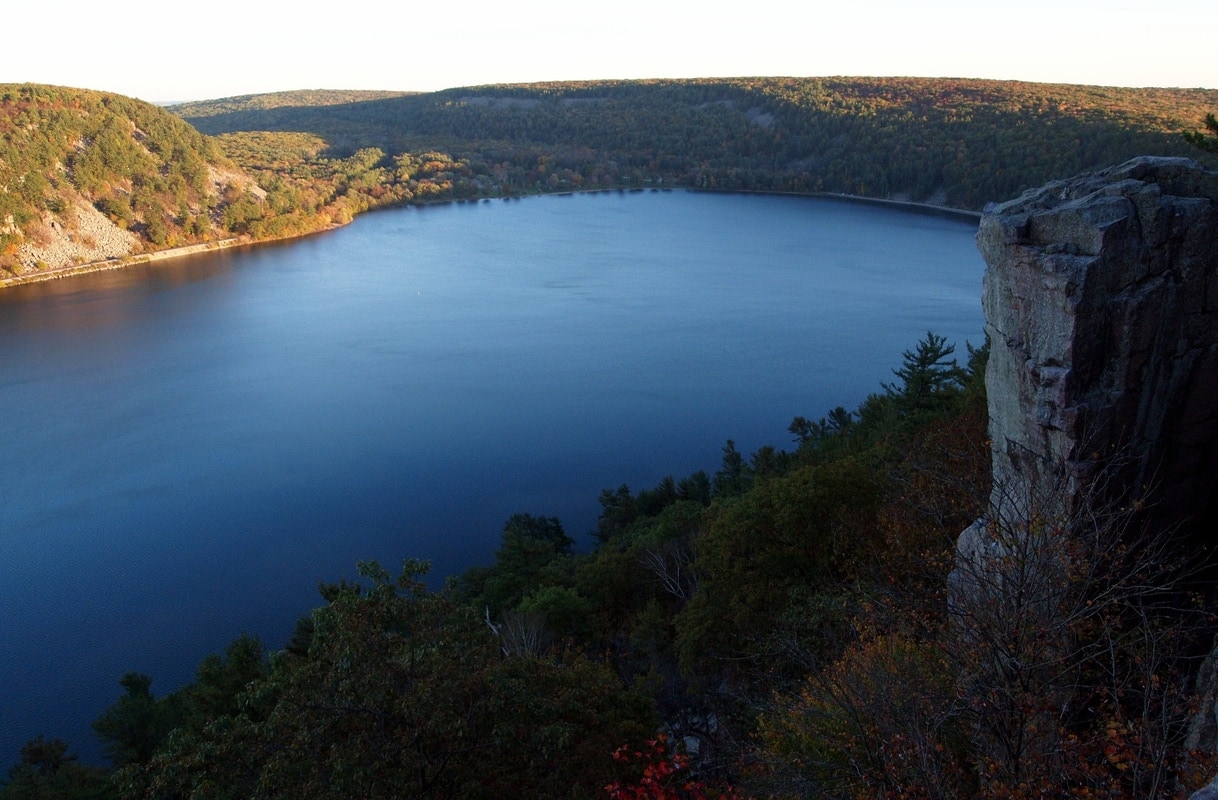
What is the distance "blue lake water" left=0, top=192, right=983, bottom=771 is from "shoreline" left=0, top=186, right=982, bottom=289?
8.29 ft

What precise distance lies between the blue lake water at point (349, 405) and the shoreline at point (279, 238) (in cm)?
253

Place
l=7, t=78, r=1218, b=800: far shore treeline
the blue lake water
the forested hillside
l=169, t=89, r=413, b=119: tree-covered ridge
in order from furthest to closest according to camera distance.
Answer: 1. l=169, t=89, r=413, b=119: tree-covered ridge
2. the blue lake water
3. l=7, t=78, r=1218, b=800: far shore treeline
4. the forested hillside

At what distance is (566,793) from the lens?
6.02 m

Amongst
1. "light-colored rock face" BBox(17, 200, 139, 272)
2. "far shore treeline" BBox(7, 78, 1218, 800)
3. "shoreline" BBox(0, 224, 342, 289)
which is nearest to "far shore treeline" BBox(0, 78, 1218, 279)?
"light-colored rock face" BBox(17, 200, 139, 272)

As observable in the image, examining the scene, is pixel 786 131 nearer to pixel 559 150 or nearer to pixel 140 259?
pixel 559 150

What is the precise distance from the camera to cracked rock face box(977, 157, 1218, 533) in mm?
5934

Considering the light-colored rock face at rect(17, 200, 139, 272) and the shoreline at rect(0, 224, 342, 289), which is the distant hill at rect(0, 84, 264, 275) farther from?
the shoreline at rect(0, 224, 342, 289)

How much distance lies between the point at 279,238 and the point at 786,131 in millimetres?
56260

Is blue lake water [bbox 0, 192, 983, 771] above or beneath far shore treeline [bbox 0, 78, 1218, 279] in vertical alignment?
beneath

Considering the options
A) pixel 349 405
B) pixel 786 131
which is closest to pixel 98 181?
pixel 349 405

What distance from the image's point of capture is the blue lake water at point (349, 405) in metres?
17.4

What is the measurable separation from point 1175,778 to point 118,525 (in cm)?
2174

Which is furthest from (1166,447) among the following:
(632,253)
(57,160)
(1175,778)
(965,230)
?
(57,160)

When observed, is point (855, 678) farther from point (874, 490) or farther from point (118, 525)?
point (118, 525)
